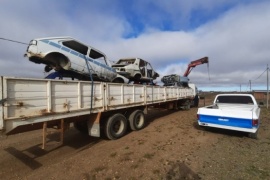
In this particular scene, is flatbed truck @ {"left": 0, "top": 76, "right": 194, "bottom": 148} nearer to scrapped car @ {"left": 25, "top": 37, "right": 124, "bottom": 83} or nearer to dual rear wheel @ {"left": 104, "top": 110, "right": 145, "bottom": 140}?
dual rear wheel @ {"left": 104, "top": 110, "right": 145, "bottom": 140}

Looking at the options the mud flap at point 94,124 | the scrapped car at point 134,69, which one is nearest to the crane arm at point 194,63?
the scrapped car at point 134,69

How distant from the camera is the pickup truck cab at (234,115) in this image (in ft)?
21.5

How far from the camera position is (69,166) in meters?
4.65

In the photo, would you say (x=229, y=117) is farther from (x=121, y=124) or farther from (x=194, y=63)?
(x=194, y=63)

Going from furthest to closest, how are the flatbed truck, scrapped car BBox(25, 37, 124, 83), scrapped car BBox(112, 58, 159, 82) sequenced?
scrapped car BBox(112, 58, 159, 82) < scrapped car BBox(25, 37, 124, 83) < the flatbed truck

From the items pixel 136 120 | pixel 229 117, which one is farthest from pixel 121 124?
pixel 229 117

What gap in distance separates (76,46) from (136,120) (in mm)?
3861

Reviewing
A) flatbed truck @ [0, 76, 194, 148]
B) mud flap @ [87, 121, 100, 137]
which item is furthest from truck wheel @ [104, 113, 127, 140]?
mud flap @ [87, 121, 100, 137]

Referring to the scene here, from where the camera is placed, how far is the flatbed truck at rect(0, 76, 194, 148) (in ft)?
13.1

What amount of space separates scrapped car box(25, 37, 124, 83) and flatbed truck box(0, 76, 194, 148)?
4.00 ft

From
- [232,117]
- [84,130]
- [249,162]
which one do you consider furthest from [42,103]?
[232,117]

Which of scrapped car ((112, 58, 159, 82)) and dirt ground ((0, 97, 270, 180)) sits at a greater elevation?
scrapped car ((112, 58, 159, 82))

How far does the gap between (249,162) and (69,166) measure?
4.40 m

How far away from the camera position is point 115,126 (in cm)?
718
